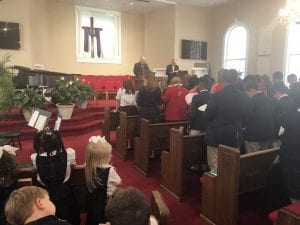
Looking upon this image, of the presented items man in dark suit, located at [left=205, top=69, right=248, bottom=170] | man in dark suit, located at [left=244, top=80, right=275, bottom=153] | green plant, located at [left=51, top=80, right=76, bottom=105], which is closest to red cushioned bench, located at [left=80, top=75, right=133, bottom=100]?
green plant, located at [left=51, top=80, right=76, bottom=105]

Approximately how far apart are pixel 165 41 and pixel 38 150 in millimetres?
9696

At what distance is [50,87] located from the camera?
7465 mm

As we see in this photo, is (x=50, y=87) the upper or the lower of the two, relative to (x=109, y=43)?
lower

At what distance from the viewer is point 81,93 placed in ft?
23.1

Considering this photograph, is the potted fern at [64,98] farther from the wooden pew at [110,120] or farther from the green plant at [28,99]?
the wooden pew at [110,120]

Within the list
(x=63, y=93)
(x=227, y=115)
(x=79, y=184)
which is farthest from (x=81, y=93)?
(x=227, y=115)

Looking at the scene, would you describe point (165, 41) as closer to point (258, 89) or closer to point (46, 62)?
point (46, 62)

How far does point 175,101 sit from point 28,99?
3220 millimetres

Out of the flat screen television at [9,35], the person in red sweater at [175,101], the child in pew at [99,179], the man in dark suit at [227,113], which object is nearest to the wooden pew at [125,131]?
the person in red sweater at [175,101]

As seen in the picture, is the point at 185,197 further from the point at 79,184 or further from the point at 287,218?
the point at 287,218

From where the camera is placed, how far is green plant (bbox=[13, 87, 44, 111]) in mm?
5883

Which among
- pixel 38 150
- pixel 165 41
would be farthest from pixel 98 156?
pixel 165 41

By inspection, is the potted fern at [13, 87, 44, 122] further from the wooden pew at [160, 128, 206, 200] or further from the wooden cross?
the wooden cross

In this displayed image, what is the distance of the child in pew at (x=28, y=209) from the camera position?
1361mm
